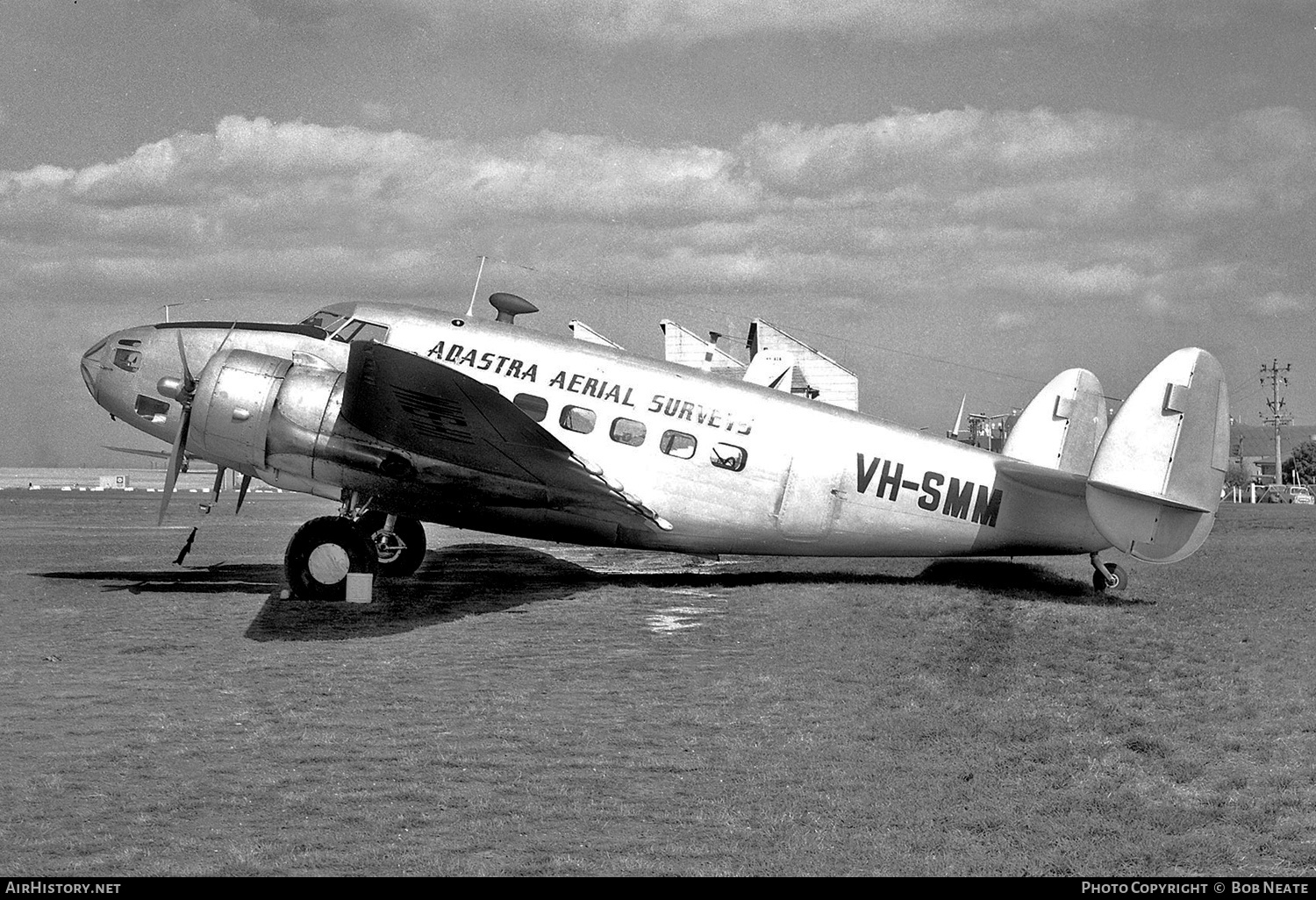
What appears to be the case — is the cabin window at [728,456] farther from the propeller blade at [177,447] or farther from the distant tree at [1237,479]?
the distant tree at [1237,479]

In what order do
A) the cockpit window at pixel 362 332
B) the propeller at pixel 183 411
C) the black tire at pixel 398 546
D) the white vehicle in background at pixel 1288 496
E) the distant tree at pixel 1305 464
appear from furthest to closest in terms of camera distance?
the distant tree at pixel 1305 464 → the white vehicle in background at pixel 1288 496 → the black tire at pixel 398 546 → the cockpit window at pixel 362 332 → the propeller at pixel 183 411

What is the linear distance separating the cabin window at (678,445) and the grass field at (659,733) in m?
1.80

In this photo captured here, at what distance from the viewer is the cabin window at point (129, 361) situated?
576 inches

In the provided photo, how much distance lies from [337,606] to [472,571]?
15.7 ft

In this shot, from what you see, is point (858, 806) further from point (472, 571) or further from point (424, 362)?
point (472, 571)

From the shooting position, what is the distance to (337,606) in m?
12.5

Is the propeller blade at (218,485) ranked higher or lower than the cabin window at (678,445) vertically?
lower

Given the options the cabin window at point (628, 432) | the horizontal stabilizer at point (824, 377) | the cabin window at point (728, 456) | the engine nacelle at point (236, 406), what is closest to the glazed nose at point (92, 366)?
the engine nacelle at point (236, 406)

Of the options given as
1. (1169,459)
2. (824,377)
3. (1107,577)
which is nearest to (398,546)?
(1107,577)

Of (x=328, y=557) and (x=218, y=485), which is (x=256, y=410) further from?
(x=328, y=557)

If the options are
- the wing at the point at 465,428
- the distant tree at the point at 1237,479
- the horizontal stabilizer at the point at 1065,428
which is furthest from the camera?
the distant tree at the point at 1237,479

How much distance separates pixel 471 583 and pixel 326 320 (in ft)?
13.1

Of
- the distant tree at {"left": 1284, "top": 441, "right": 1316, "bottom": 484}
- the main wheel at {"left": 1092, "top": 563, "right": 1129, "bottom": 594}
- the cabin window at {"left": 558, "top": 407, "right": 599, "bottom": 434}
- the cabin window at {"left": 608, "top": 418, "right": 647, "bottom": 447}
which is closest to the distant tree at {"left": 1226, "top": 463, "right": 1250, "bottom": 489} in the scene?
the distant tree at {"left": 1284, "top": 441, "right": 1316, "bottom": 484}
